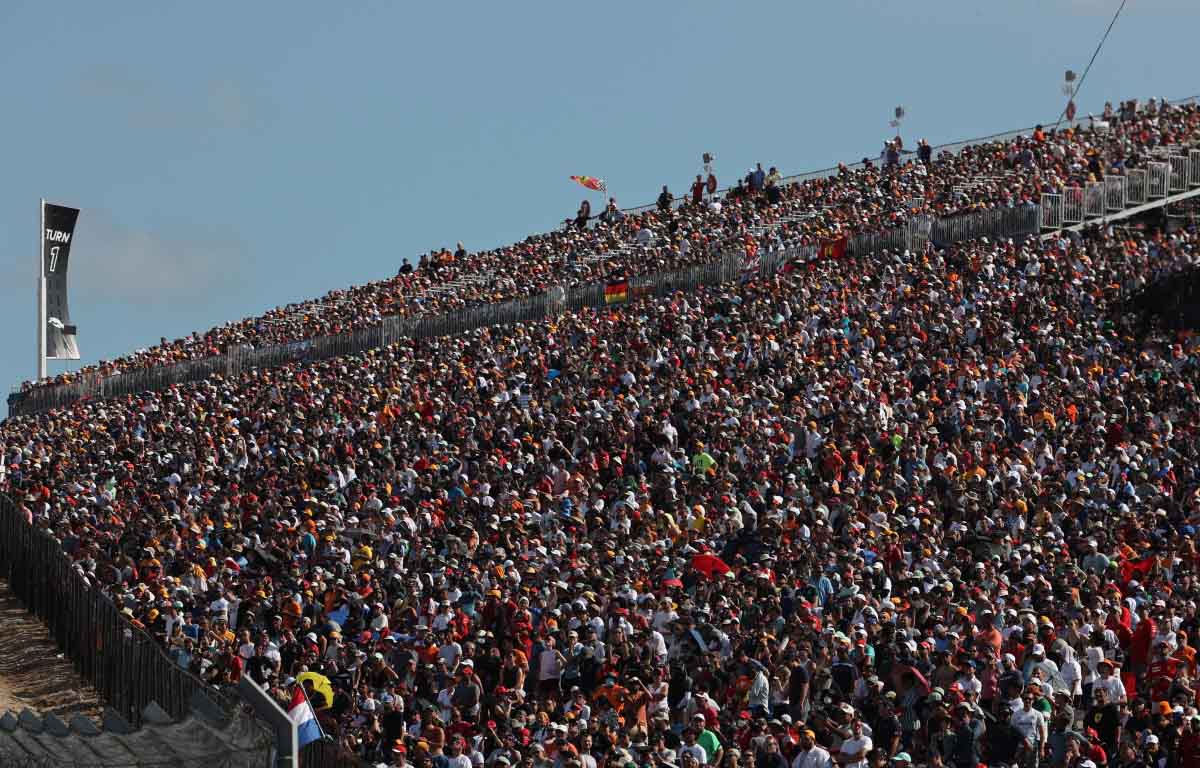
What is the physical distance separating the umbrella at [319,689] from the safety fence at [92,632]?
1447 mm

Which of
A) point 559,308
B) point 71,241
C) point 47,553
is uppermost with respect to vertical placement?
Result: point 71,241

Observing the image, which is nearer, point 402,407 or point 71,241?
point 402,407

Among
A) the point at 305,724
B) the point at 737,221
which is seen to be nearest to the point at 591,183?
the point at 737,221

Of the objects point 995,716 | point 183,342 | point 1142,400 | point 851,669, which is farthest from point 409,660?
point 183,342

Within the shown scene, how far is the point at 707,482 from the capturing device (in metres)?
31.3

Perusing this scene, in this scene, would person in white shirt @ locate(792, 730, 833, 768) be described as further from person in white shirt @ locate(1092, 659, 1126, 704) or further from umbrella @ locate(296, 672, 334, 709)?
umbrella @ locate(296, 672, 334, 709)

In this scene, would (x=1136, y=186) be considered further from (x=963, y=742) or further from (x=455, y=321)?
(x=963, y=742)

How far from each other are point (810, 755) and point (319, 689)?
6218 mm

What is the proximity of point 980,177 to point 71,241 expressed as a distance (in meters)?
26.2

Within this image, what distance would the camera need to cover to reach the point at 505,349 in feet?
143

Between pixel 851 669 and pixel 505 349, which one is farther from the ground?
pixel 505 349

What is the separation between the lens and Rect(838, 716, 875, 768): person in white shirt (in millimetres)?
18828

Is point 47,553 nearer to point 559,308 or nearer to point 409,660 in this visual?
point 409,660

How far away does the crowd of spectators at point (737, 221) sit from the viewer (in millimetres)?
49906
